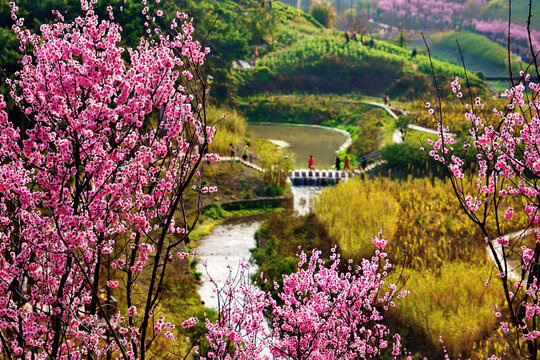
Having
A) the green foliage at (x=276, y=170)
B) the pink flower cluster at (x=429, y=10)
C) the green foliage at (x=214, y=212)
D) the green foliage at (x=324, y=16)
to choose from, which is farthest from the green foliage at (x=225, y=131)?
the pink flower cluster at (x=429, y=10)

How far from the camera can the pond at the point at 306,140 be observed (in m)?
29.4

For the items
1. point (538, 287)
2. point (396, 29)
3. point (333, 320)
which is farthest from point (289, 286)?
point (396, 29)

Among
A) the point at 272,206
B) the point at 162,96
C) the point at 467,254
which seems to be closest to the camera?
the point at 162,96

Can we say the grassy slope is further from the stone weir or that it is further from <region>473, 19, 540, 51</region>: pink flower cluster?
the stone weir

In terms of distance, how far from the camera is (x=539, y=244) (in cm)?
443

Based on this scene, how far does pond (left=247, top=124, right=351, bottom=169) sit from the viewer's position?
96.5ft

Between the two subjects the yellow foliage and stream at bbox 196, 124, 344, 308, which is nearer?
the yellow foliage

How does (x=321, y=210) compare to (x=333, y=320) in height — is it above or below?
below

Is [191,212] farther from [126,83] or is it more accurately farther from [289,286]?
[126,83]

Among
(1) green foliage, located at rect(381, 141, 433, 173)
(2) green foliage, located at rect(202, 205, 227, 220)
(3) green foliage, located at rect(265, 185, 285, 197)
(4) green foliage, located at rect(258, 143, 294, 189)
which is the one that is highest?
(1) green foliage, located at rect(381, 141, 433, 173)

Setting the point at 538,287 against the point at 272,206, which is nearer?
the point at 538,287

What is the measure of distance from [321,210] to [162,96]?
43.5 ft

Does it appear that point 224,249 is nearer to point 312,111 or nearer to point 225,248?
point 225,248

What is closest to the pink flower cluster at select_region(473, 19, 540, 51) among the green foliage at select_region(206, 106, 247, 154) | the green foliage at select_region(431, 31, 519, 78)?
the green foliage at select_region(431, 31, 519, 78)
